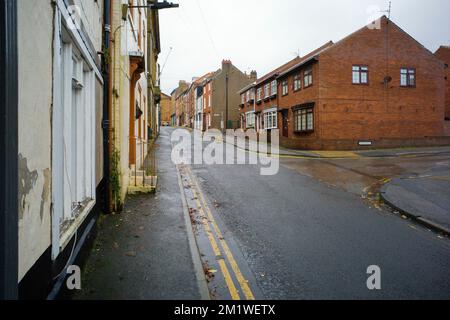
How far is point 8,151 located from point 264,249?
4333mm

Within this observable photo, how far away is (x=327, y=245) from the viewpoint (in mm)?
5867

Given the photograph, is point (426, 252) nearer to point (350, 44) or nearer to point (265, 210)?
point (265, 210)

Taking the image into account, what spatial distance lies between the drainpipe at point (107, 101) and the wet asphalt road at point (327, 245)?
2.69m

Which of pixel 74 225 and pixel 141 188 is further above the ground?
pixel 141 188

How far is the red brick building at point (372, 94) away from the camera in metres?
25.0

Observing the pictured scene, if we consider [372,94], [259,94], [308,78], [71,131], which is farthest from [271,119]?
[71,131]

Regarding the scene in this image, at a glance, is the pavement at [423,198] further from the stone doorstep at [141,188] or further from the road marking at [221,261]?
the stone doorstep at [141,188]

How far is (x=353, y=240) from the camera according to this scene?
20.2 feet

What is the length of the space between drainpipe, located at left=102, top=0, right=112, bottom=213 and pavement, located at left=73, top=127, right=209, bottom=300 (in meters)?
0.79

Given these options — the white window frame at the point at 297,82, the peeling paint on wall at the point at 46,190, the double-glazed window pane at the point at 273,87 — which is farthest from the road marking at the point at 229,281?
the double-glazed window pane at the point at 273,87

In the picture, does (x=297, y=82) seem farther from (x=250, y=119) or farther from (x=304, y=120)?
(x=250, y=119)
